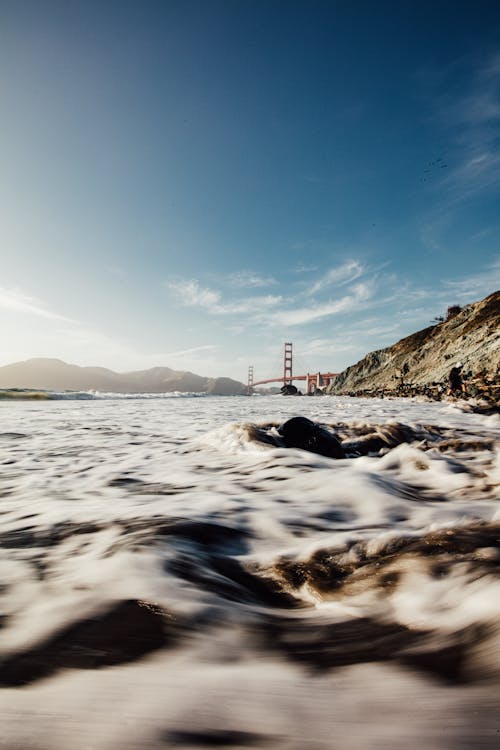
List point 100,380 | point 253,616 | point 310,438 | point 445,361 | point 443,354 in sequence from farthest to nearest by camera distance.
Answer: point 100,380
point 443,354
point 445,361
point 310,438
point 253,616

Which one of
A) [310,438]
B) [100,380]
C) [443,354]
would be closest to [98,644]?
[310,438]

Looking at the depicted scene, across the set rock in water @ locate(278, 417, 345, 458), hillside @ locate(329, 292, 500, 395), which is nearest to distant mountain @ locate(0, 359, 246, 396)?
hillside @ locate(329, 292, 500, 395)

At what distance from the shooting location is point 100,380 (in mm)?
120562

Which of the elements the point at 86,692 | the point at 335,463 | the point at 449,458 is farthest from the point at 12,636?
the point at 449,458

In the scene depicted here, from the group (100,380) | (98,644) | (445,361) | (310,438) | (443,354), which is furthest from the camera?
(100,380)

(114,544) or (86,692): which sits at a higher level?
(86,692)

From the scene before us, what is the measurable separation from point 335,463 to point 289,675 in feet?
8.75

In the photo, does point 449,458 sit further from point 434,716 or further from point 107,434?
point 107,434

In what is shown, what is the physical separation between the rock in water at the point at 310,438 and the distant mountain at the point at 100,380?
98.4 metres

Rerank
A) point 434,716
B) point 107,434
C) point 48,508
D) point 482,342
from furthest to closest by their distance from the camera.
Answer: point 482,342 < point 107,434 < point 48,508 < point 434,716

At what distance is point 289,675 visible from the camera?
817mm

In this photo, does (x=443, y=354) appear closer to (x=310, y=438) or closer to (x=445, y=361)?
(x=445, y=361)

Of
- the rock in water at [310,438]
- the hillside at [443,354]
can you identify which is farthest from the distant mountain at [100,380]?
the rock in water at [310,438]

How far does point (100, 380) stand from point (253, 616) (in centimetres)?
12822
